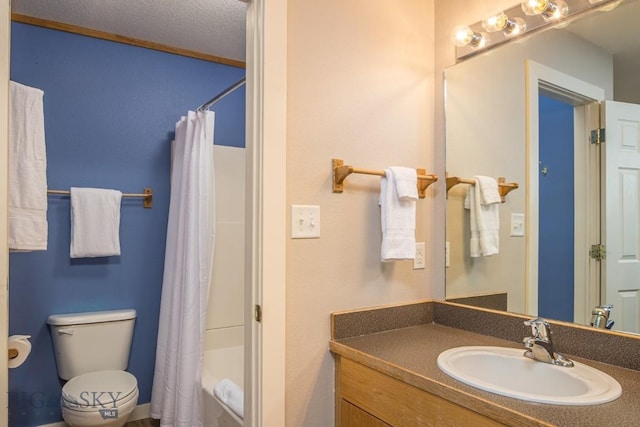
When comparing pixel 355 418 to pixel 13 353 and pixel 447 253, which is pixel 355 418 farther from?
pixel 13 353

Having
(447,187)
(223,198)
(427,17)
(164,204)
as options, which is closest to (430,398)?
(447,187)

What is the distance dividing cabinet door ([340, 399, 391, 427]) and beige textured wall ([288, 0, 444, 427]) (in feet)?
0.20

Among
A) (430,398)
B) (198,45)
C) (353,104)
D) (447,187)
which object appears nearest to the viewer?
(430,398)

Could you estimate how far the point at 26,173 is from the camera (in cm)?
142

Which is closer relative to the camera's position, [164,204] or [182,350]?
[182,350]

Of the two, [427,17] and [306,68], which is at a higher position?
[427,17]

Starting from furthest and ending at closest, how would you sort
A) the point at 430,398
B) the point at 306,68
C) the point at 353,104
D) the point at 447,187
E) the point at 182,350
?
the point at 182,350
the point at 447,187
the point at 353,104
the point at 306,68
the point at 430,398

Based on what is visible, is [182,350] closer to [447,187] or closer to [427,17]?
[447,187]

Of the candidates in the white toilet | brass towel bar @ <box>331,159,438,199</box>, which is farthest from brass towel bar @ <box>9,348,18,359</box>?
the white toilet

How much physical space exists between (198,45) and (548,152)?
240cm

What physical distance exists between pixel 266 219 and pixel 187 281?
1.17 metres

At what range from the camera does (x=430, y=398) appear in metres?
1.09

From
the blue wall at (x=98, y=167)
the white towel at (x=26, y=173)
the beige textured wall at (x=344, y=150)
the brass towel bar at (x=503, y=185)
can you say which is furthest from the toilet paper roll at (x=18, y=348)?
the blue wall at (x=98, y=167)

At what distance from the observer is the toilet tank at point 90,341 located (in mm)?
2406
